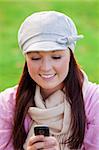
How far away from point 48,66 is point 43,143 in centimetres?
27

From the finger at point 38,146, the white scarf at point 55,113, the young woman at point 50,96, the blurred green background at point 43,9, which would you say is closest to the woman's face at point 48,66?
the young woman at point 50,96

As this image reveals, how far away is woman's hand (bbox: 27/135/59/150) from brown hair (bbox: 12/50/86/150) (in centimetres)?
12

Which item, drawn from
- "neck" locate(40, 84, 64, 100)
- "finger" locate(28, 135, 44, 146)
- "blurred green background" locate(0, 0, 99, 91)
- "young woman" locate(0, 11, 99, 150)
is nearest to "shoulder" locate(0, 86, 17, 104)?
"young woman" locate(0, 11, 99, 150)

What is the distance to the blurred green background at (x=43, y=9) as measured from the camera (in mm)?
4508

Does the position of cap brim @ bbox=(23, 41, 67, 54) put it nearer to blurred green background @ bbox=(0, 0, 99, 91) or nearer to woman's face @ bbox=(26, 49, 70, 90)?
woman's face @ bbox=(26, 49, 70, 90)

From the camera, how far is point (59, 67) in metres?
2.17

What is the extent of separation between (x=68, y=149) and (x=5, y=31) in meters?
2.73

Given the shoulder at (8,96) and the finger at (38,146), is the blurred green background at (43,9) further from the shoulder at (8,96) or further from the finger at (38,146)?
the finger at (38,146)

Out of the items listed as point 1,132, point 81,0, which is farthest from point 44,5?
point 1,132

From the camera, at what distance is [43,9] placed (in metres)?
5.04

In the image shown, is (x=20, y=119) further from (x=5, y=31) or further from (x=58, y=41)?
(x=5, y=31)

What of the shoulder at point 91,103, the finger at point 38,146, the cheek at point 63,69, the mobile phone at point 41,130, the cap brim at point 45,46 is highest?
the cap brim at point 45,46

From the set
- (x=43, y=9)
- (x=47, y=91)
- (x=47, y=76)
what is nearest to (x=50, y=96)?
(x=47, y=91)

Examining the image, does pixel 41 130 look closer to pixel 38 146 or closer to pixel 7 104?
pixel 38 146
